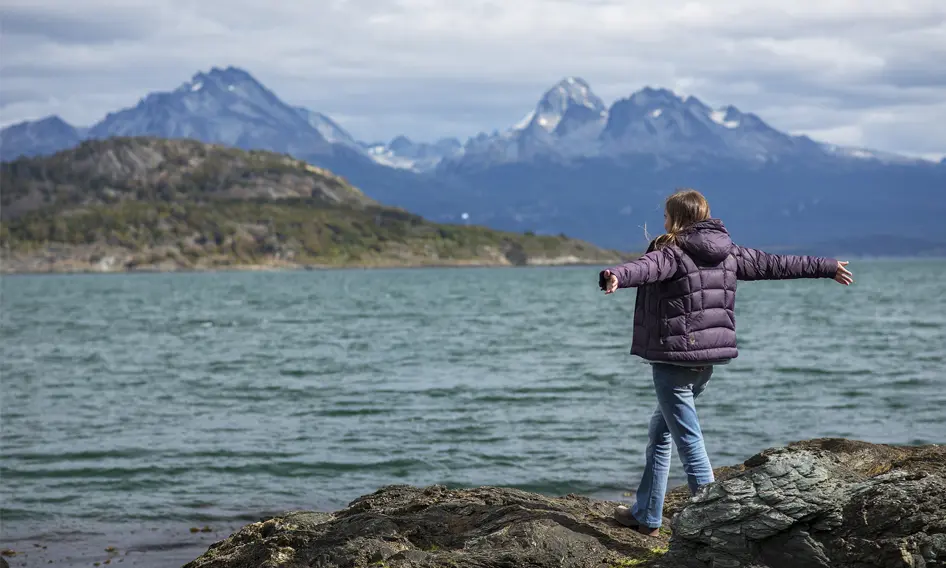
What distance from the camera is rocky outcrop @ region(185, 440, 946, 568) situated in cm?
704

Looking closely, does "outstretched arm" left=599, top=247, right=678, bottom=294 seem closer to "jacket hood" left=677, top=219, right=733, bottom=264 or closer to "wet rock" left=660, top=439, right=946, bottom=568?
"jacket hood" left=677, top=219, right=733, bottom=264

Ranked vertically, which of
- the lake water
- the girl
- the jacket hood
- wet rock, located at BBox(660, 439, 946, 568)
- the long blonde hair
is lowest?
the lake water

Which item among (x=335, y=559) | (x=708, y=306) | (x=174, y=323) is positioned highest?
(x=708, y=306)

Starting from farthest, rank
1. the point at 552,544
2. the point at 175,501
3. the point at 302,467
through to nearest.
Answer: the point at 302,467, the point at 175,501, the point at 552,544

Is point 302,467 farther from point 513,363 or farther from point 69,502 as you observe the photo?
point 513,363

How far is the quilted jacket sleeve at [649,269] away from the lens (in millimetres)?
8031

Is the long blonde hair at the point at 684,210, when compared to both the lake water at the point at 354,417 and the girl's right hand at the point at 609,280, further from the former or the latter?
the lake water at the point at 354,417

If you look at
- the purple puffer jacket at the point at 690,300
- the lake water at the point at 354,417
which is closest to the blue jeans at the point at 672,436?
the purple puffer jacket at the point at 690,300

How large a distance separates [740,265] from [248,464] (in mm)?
13199

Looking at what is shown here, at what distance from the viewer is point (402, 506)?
10.4m

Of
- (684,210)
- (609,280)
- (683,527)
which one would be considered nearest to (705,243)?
(684,210)

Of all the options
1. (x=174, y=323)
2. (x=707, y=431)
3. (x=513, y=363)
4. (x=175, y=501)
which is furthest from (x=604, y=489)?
(x=174, y=323)

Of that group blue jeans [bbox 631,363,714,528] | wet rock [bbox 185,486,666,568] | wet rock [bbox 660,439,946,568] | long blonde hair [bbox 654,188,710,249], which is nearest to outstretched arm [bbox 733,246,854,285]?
long blonde hair [bbox 654,188,710,249]

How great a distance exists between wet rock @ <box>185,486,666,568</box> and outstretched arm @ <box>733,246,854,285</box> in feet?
8.44
